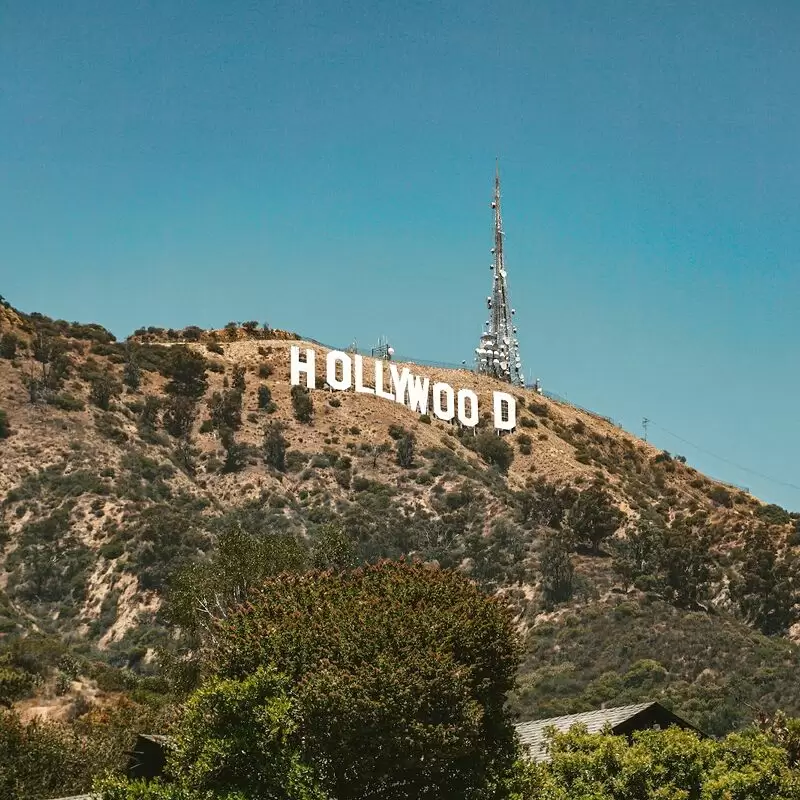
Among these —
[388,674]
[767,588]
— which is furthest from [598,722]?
[767,588]

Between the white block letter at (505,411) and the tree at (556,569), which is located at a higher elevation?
the white block letter at (505,411)

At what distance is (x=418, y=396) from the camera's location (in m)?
94.8

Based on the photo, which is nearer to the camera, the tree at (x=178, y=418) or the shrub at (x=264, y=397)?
the tree at (x=178, y=418)

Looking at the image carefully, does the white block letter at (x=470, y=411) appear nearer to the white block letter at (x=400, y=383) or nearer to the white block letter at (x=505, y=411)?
the white block letter at (x=505, y=411)

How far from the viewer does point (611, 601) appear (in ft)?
219

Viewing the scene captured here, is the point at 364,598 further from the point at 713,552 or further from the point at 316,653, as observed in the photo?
the point at 713,552

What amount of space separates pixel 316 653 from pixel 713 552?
54302 millimetres

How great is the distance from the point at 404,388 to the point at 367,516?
1934 centimetres

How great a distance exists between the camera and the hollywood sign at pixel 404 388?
9369cm

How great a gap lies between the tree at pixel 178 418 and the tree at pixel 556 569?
2685 cm

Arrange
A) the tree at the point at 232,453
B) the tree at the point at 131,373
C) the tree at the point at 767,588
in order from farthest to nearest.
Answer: the tree at the point at 131,373, the tree at the point at 232,453, the tree at the point at 767,588

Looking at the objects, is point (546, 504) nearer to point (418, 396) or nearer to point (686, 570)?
point (686, 570)

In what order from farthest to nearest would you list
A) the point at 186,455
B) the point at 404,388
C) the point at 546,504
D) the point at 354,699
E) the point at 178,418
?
the point at 404,388
the point at 178,418
the point at 186,455
the point at 546,504
the point at 354,699

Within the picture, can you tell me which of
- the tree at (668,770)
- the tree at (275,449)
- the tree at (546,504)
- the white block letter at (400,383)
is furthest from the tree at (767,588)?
the tree at (668,770)
